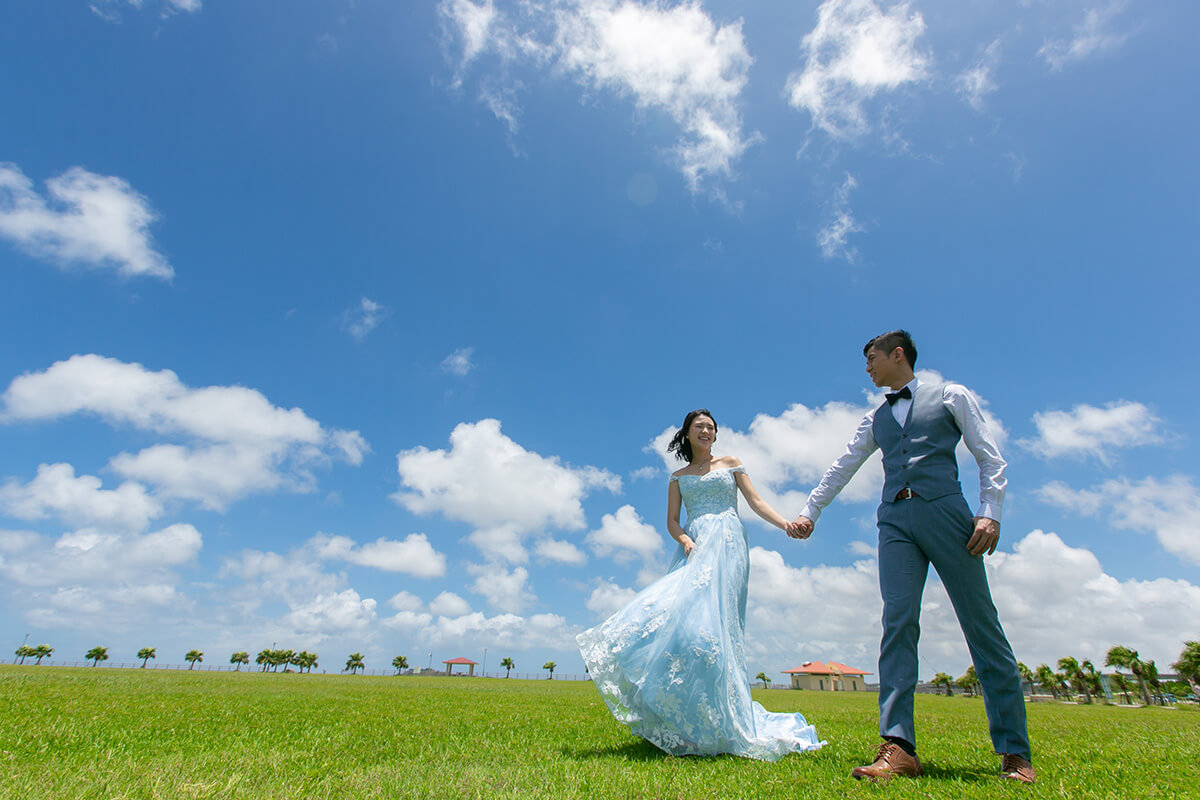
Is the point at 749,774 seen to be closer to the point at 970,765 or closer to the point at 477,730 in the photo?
the point at 970,765

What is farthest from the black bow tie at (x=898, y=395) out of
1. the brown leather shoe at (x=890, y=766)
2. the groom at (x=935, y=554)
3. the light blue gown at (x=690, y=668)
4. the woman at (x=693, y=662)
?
the brown leather shoe at (x=890, y=766)

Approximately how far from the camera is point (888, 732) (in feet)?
13.5

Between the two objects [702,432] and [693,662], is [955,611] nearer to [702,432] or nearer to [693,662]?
[693,662]

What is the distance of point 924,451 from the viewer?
449cm

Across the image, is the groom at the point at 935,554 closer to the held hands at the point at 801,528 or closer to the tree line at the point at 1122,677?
the held hands at the point at 801,528

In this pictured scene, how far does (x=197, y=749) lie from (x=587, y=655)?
320 centimetres

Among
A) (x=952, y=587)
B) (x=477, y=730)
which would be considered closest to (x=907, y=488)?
(x=952, y=587)

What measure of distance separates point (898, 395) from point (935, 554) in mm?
1359

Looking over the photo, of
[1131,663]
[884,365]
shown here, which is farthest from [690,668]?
[1131,663]

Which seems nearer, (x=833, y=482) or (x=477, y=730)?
(x=833, y=482)

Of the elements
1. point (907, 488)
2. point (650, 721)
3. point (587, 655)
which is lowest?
point (650, 721)

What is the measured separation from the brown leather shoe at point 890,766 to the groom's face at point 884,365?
9.44 ft

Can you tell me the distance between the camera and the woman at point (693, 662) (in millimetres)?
4707

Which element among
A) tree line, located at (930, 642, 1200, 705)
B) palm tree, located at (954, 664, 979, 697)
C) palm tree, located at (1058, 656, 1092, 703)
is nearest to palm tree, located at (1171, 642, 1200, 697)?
tree line, located at (930, 642, 1200, 705)
